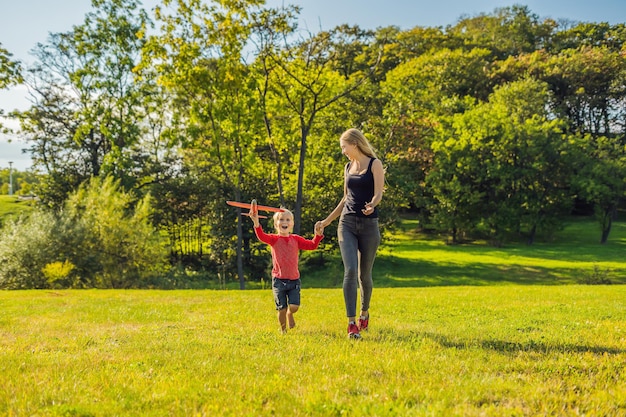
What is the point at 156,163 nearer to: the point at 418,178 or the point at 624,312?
the point at 418,178

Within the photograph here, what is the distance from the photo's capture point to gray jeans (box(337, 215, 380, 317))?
686cm

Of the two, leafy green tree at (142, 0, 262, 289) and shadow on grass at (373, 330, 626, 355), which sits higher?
leafy green tree at (142, 0, 262, 289)

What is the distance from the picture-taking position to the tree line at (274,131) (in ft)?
71.0

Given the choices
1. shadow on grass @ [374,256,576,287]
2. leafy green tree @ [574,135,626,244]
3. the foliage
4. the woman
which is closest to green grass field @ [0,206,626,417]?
the woman

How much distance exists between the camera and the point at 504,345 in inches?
243

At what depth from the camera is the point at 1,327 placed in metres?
8.36

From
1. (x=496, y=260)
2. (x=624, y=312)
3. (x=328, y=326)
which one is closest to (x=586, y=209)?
(x=496, y=260)

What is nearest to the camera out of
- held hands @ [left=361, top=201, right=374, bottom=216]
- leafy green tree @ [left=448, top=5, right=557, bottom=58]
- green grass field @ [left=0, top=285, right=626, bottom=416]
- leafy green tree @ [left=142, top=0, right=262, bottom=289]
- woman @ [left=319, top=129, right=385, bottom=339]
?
green grass field @ [left=0, top=285, right=626, bottom=416]

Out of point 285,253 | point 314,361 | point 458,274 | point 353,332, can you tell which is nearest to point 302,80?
point 458,274

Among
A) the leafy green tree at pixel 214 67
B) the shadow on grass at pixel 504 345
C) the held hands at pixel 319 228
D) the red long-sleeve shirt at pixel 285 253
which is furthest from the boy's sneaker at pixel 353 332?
the leafy green tree at pixel 214 67

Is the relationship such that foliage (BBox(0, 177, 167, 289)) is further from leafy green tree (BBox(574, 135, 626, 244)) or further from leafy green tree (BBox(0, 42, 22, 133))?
leafy green tree (BBox(574, 135, 626, 244))

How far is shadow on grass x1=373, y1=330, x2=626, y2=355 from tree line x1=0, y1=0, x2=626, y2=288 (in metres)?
15.1

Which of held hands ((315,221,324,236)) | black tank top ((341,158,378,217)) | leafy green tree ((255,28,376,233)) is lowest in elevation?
held hands ((315,221,324,236))

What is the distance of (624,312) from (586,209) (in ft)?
154
